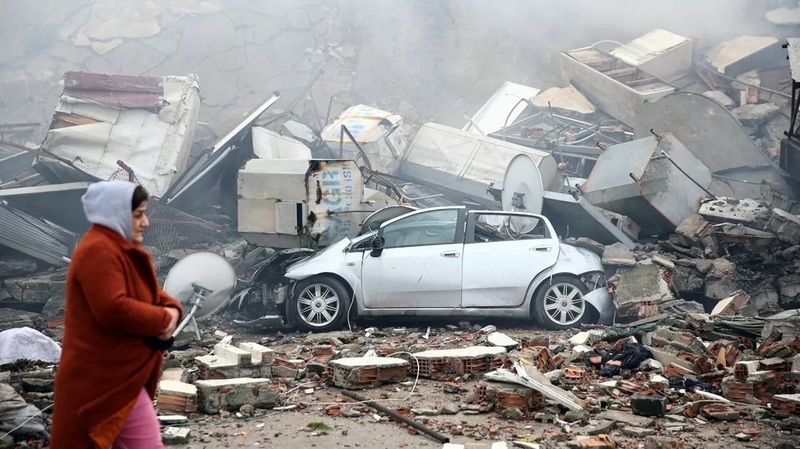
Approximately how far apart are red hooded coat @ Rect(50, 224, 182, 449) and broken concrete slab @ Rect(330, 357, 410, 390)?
12.9 ft

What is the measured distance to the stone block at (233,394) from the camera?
23.0ft

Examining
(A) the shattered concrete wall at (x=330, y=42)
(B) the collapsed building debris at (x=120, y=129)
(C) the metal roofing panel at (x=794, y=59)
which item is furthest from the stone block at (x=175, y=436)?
(A) the shattered concrete wall at (x=330, y=42)

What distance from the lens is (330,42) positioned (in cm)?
2391

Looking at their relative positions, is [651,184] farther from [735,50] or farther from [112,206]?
[112,206]

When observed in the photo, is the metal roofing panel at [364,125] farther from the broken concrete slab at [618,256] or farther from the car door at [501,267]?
the car door at [501,267]

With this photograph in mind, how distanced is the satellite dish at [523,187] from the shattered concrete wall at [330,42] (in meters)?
8.23

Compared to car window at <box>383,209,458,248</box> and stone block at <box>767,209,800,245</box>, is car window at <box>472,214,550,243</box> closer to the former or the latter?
car window at <box>383,209,458,248</box>

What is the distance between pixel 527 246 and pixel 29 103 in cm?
1654

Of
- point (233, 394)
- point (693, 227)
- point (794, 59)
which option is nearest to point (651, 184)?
point (693, 227)

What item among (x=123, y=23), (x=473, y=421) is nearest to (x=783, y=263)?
(x=473, y=421)

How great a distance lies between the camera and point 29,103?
907 inches

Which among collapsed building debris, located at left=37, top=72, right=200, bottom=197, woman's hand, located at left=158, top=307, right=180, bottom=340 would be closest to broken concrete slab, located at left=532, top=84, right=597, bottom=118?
collapsed building debris, located at left=37, top=72, right=200, bottom=197

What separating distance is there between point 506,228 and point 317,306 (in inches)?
115

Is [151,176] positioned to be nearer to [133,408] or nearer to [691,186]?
[691,186]
